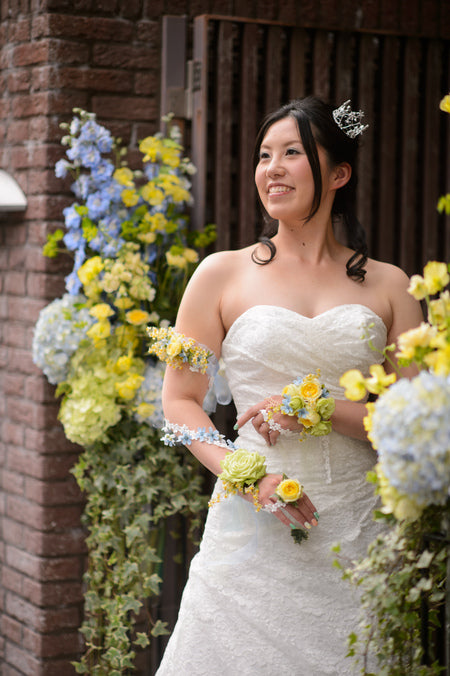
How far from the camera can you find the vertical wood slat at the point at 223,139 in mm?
3279

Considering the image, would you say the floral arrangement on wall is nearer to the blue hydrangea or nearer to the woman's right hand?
the woman's right hand

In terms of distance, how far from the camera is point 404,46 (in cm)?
358

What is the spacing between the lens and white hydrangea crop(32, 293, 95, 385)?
10.1 ft

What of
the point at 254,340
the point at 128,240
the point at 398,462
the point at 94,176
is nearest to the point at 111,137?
the point at 94,176

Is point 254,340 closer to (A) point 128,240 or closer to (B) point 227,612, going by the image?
(B) point 227,612

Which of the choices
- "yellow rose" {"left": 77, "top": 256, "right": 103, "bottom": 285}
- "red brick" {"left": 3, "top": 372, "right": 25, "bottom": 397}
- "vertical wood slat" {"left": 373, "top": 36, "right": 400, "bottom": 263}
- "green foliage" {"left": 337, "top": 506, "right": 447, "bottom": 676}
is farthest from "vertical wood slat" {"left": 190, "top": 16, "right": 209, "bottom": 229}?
"green foliage" {"left": 337, "top": 506, "right": 447, "bottom": 676}

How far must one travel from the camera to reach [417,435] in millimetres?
1169

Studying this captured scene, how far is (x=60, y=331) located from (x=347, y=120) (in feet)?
4.05

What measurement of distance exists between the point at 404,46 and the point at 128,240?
4.56ft

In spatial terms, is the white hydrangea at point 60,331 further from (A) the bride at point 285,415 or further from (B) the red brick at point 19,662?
(B) the red brick at point 19,662

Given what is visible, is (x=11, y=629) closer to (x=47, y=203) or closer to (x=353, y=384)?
(x=47, y=203)

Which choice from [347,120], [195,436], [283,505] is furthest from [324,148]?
[283,505]

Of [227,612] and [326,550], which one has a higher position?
[326,550]

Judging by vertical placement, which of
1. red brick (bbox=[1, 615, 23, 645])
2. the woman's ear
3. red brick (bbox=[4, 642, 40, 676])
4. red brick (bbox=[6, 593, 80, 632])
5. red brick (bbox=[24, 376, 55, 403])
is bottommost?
red brick (bbox=[4, 642, 40, 676])
